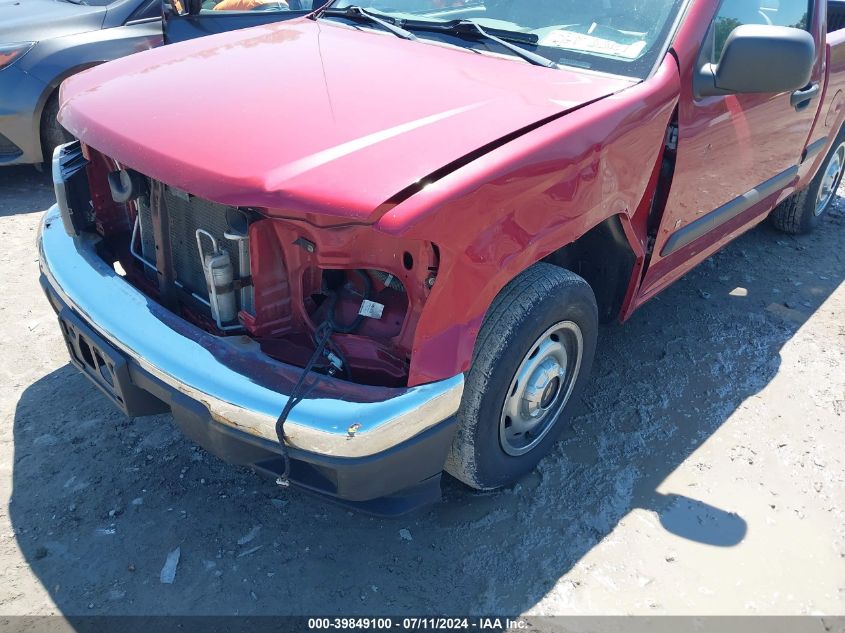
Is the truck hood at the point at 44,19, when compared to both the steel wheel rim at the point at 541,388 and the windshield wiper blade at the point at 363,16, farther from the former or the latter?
the steel wheel rim at the point at 541,388

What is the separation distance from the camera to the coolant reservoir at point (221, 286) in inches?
86.9

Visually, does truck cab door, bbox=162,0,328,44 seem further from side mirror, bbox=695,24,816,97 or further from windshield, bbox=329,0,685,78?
side mirror, bbox=695,24,816,97

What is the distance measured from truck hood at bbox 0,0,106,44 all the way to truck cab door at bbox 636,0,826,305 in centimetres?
460

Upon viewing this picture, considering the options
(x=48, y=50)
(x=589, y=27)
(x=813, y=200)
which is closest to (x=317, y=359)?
(x=589, y=27)

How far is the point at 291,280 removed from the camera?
221 centimetres

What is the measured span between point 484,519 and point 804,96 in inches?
103

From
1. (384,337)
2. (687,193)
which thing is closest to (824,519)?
(687,193)

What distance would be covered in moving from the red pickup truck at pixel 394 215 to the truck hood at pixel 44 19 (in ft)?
9.71

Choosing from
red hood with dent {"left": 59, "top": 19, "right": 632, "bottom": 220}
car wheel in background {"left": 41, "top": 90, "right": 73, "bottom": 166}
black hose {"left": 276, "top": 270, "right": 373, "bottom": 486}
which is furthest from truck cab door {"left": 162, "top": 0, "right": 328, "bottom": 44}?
black hose {"left": 276, "top": 270, "right": 373, "bottom": 486}

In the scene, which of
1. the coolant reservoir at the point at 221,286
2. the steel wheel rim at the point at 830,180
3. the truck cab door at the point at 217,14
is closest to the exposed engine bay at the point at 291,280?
the coolant reservoir at the point at 221,286

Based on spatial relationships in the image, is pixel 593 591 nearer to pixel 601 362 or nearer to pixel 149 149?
pixel 601 362

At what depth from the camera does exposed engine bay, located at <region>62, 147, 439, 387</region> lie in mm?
2027

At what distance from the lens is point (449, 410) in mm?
2016

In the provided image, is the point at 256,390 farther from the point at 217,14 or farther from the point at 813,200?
the point at 813,200
